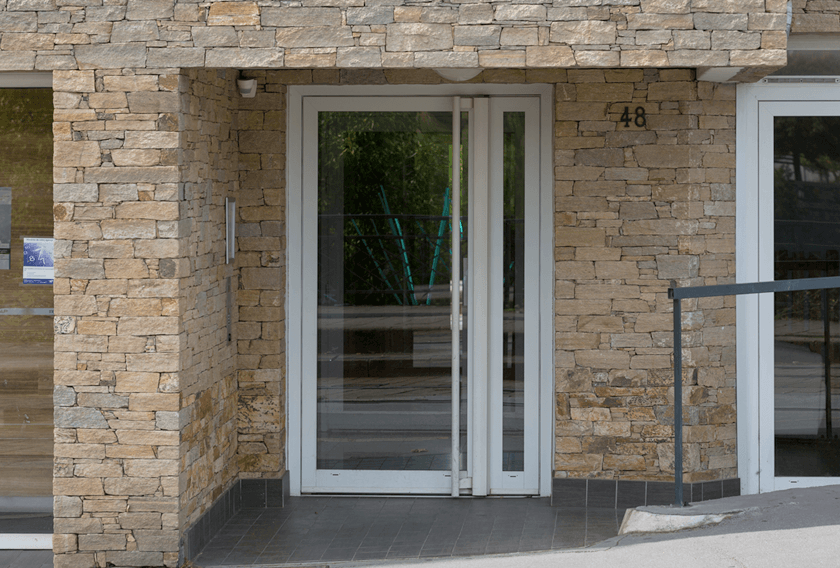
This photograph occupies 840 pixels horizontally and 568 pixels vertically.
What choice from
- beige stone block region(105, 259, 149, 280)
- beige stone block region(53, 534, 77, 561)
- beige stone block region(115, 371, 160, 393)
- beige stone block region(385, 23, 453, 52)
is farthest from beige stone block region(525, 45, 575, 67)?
beige stone block region(53, 534, 77, 561)

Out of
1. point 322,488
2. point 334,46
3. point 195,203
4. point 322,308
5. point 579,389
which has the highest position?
point 334,46

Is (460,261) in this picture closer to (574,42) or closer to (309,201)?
(309,201)

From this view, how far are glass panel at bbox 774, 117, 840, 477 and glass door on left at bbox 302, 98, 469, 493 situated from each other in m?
2.14

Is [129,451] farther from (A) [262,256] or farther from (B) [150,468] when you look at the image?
(A) [262,256]

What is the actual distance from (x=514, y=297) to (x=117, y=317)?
109 inches

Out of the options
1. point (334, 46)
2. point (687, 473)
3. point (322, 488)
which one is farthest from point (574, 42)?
point (322, 488)

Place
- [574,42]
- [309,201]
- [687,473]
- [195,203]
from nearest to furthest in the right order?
[574,42] < [195,203] < [687,473] < [309,201]

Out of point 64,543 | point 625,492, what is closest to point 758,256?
point 625,492

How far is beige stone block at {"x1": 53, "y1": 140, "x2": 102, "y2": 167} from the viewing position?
5.43m

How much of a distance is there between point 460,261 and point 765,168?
2.14 m

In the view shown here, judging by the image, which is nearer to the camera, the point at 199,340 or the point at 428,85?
the point at 199,340

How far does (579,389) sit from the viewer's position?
6.62 meters

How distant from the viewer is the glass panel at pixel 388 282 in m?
6.95

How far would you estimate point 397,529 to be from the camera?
6.27m
